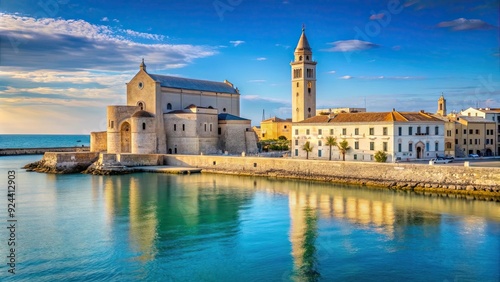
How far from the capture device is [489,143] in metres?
38.2

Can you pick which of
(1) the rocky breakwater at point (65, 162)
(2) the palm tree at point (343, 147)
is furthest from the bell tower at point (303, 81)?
(1) the rocky breakwater at point (65, 162)

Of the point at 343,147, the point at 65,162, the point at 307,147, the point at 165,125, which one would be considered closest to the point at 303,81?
the point at 307,147

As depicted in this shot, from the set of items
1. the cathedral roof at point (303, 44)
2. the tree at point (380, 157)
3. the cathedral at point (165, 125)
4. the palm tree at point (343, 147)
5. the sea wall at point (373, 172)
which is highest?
the cathedral roof at point (303, 44)

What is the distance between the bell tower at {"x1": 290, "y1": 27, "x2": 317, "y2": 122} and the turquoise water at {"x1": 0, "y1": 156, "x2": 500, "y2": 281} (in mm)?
21372

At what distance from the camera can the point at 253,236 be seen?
53.8 feet

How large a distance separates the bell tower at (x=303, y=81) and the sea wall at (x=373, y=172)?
13.9m

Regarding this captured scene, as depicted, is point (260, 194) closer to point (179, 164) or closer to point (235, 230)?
point (235, 230)

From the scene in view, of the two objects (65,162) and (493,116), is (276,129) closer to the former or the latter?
(493,116)

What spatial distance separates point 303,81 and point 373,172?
20.8 meters

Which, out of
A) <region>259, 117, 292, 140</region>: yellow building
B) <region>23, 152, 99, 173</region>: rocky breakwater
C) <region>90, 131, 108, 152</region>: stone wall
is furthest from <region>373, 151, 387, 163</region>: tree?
<region>259, 117, 292, 140</region>: yellow building

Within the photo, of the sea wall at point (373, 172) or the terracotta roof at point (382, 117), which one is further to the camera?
the terracotta roof at point (382, 117)

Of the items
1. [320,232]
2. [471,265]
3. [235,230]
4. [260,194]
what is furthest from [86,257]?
[260,194]

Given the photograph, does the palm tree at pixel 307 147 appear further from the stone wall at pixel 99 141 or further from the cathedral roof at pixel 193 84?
the stone wall at pixel 99 141

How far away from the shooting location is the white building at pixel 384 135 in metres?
30.8
